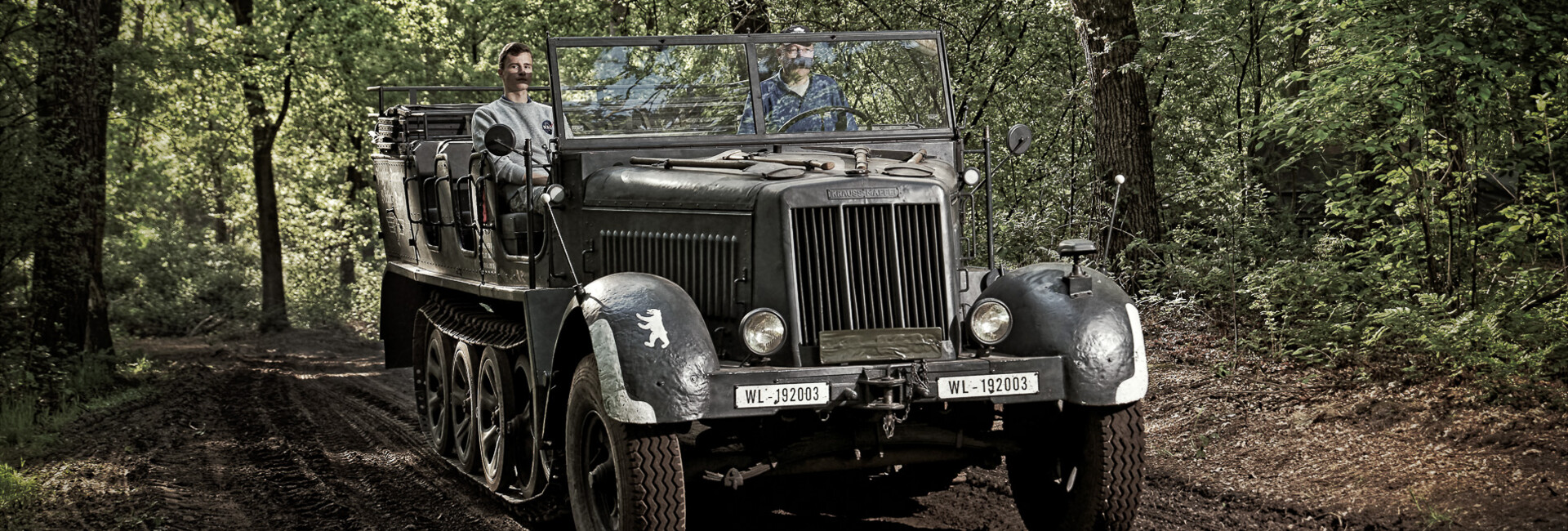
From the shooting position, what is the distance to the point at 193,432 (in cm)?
1071

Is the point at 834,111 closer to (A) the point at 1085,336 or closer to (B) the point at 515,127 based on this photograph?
(A) the point at 1085,336

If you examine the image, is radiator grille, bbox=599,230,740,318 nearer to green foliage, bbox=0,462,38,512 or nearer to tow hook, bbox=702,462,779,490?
tow hook, bbox=702,462,779,490

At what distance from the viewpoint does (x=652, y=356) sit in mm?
5121

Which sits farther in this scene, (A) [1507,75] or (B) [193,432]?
(B) [193,432]

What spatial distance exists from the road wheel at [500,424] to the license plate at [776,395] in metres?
2.70

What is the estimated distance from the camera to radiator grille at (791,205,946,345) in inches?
214

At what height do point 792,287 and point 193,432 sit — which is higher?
point 792,287

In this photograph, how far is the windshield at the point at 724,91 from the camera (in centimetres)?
681

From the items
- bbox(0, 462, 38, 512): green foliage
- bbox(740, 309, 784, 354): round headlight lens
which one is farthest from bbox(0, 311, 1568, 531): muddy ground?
bbox(740, 309, 784, 354): round headlight lens

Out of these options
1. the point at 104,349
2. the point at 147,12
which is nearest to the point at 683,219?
the point at 104,349

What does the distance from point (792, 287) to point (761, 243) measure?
25 centimetres

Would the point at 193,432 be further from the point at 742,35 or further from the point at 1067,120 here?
the point at 1067,120

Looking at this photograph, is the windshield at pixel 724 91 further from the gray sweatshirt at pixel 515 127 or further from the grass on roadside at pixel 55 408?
the grass on roadside at pixel 55 408

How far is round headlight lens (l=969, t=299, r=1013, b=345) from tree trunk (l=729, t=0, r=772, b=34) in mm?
7827
